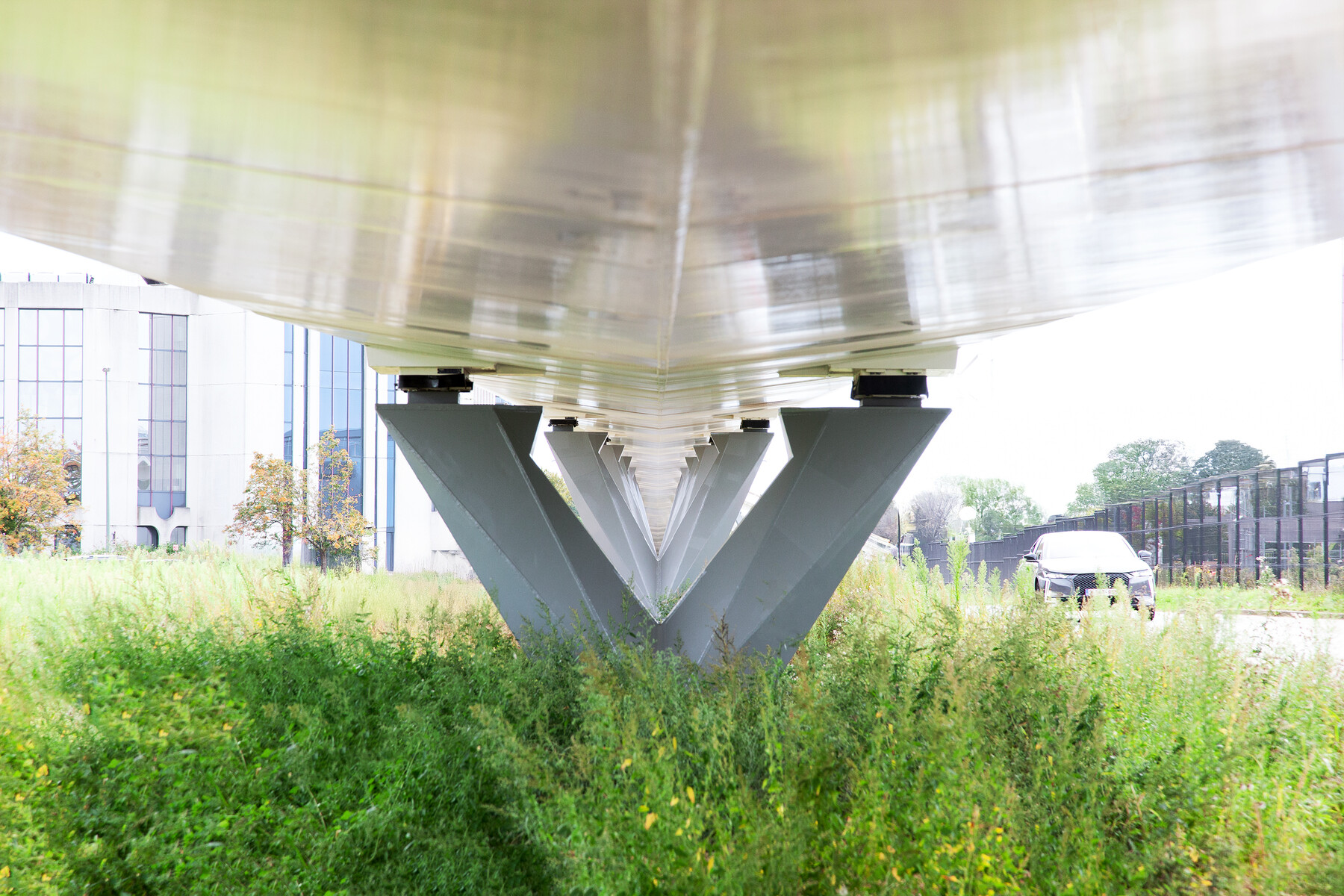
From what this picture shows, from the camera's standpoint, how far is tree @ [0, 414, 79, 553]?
103 feet

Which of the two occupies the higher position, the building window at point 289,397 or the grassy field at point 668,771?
the building window at point 289,397

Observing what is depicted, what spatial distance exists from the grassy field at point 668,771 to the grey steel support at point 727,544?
2.07 feet

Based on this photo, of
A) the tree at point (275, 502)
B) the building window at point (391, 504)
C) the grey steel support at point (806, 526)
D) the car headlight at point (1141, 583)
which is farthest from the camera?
the building window at point (391, 504)

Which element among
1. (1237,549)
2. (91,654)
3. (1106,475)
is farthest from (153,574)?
(1106,475)

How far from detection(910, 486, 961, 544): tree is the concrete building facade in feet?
242

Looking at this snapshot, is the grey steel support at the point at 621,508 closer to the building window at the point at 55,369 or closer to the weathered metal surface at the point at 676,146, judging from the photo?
Result: the weathered metal surface at the point at 676,146

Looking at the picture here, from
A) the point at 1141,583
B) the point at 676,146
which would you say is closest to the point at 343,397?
the point at 1141,583

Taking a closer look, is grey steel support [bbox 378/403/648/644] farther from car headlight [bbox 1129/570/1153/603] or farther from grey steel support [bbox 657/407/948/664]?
car headlight [bbox 1129/570/1153/603]

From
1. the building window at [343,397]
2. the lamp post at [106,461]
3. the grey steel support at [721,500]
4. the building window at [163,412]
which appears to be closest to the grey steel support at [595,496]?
the grey steel support at [721,500]

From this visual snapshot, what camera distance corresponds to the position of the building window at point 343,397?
43562 mm

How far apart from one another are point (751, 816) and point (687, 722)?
1.12 m

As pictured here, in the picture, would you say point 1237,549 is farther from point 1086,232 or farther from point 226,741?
point 226,741

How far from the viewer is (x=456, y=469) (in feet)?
23.2

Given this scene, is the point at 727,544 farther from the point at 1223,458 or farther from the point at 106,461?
the point at 1223,458
